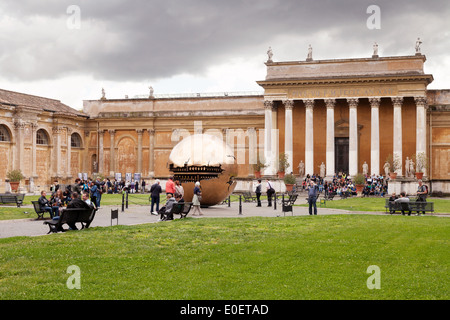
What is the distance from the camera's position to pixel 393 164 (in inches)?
1871

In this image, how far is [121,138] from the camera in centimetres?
5966

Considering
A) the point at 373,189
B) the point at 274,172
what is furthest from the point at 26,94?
the point at 373,189

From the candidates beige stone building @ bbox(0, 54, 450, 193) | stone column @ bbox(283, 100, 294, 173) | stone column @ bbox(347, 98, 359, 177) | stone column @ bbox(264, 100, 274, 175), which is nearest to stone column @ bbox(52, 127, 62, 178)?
beige stone building @ bbox(0, 54, 450, 193)

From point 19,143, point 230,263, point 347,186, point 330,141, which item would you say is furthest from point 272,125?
point 230,263

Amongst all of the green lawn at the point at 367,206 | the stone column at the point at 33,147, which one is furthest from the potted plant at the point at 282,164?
the stone column at the point at 33,147

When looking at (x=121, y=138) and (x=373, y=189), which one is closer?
(x=373, y=189)

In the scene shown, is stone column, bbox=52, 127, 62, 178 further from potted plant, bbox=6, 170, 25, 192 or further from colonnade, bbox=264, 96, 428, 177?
colonnade, bbox=264, 96, 428, 177

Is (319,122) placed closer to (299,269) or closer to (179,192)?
(179,192)

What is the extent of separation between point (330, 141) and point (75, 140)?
1078 inches

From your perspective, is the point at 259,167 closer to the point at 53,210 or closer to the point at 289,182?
the point at 289,182

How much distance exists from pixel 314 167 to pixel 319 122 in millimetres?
4379

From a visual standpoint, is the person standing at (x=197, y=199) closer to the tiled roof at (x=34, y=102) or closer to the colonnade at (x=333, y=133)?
the colonnade at (x=333, y=133)

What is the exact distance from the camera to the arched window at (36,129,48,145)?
52.6 metres

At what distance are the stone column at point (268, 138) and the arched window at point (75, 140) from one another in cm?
2101
